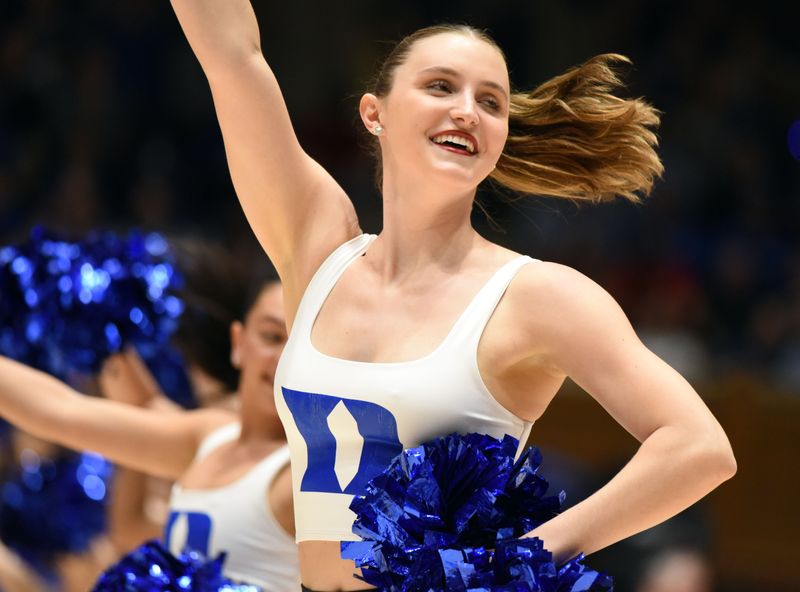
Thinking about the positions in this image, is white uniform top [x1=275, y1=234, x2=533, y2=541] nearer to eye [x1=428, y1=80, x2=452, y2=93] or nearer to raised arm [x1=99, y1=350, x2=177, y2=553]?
eye [x1=428, y1=80, x2=452, y2=93]

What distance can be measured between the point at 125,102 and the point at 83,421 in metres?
5.49

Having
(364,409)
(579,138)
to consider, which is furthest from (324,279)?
(579,138)

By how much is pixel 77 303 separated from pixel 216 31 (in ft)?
5.01

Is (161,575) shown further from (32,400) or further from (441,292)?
(441,292)

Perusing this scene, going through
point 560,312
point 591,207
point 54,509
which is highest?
point 591,207

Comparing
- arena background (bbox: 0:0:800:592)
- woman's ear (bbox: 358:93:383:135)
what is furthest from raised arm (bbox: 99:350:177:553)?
arena background (bbox: 0:0:800:592)

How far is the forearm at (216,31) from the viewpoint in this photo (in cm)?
226

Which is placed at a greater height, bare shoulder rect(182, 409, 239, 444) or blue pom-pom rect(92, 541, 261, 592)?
bare shoulder rect(182, 409, 239, 444)

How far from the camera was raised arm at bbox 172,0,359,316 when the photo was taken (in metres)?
2.26

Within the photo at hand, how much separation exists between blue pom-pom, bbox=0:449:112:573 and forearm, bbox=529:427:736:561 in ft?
10.6

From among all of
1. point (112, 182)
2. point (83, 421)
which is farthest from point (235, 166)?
point (112, 182)

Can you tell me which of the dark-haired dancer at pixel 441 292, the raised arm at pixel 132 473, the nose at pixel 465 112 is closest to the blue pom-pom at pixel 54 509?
the raised arm at pixel 132 473

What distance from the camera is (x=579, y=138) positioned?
236cm

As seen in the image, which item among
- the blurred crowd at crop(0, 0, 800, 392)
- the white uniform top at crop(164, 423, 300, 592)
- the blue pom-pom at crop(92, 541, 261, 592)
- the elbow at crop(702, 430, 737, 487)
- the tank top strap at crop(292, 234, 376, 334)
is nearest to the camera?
the elbow at crop(702, 430, 737, 487)
